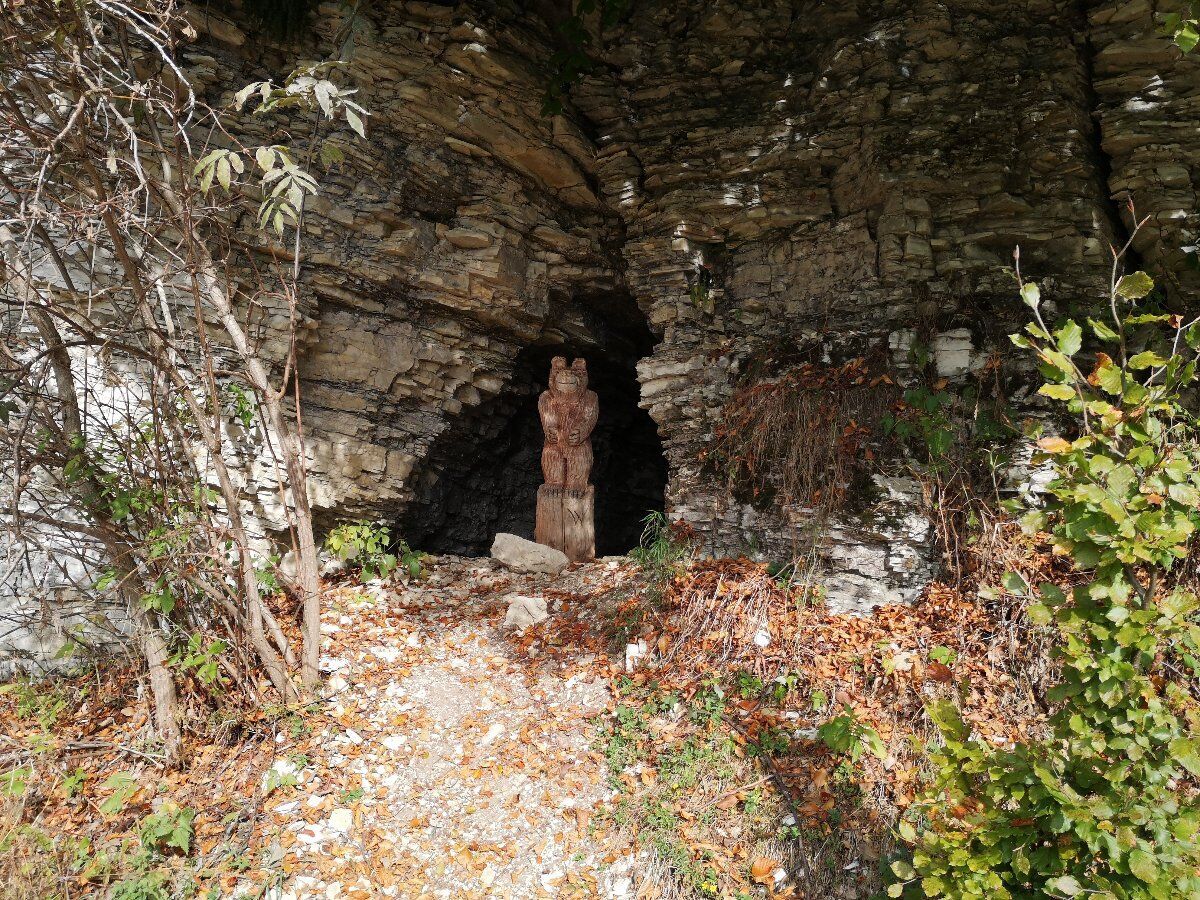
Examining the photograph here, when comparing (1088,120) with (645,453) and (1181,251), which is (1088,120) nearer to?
(1181,251)

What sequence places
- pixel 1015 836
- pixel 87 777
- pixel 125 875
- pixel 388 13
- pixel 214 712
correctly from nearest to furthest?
1. pixel 1015 836
2. pixel 125 875
3. pixel 87 777
4. pixel 214 712
5. pixel 388 13

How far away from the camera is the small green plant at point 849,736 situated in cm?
312

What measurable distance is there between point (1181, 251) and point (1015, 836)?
399 cm

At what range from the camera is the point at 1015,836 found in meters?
1.97

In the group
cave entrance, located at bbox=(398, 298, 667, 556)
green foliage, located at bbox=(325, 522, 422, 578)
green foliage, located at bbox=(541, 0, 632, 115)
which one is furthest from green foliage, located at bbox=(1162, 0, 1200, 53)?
green foliage, located at bbox=(325, 522, 422, 578)

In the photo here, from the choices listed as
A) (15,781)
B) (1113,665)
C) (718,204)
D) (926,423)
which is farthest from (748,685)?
(718,204)

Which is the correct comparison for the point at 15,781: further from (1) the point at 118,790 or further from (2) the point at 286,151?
(2) the point at 286,151

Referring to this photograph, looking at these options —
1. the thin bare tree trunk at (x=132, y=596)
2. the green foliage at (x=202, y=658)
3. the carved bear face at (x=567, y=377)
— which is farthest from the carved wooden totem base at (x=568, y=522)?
the thin bare tree trunk at (x=132, y=596)

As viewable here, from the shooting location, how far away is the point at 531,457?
7.55 meters

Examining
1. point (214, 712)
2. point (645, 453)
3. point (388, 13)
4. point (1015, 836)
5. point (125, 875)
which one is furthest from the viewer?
point (645, 453)

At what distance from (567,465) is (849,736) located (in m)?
3.41

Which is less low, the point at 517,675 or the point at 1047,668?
the point at 1047,668

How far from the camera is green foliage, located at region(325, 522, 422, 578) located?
5.11m

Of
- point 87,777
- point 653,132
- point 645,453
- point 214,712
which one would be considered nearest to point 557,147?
point 653,132
